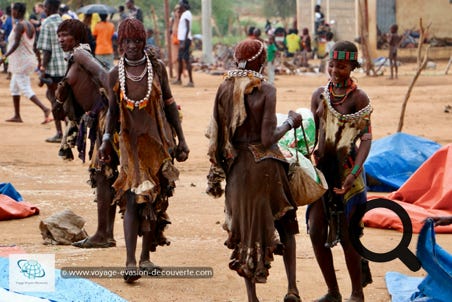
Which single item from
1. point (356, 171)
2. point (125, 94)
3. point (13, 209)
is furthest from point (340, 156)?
point (13, 209)

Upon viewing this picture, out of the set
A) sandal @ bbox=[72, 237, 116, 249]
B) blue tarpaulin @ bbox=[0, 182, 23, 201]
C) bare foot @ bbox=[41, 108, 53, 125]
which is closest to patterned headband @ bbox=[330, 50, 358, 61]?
sandal @ bbox=[72, 237, 116, 249]

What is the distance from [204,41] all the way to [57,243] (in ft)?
71.9

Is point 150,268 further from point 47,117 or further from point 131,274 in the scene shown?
point 47,117

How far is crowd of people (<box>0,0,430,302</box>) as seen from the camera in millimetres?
5664

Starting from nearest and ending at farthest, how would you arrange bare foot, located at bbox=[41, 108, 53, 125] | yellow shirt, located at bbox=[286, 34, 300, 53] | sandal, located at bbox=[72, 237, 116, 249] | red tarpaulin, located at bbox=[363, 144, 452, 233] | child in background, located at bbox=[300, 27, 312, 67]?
sandal, located at bbox=[72, 237, 116, 249]
red tarpaulin, located at bbox=[363, 144, 452, 233]
bare foot, located at bbox=[41, 108, 53, 125]
child in background, located at bbox=[300, 27, 312, 67]
yellow shirt, located at bbox=[286, 34, 300, 53]

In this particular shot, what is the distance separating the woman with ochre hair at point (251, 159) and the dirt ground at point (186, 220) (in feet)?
1.97

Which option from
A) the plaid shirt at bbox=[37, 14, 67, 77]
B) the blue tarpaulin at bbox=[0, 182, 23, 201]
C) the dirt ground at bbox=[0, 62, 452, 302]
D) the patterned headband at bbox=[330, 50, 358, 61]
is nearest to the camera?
the patterned headband at bbox=[330, 50, 358, 61]

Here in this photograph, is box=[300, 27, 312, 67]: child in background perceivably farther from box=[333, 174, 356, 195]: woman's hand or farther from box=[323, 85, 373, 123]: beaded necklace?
box=[333, 174, 356, 195]: woman's hand

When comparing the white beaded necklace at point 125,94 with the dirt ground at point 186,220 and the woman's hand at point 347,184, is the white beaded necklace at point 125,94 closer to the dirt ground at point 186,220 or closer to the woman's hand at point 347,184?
the dirt ground at point 186,220

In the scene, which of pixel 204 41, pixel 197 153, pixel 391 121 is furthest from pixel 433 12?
pixel 197 153

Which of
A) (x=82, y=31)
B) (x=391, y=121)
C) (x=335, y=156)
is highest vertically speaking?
(x=82, y=31)

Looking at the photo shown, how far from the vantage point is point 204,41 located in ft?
95.3

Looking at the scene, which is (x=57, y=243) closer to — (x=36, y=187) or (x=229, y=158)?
(x=229, y=158)

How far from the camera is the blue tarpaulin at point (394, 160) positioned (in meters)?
10.3
